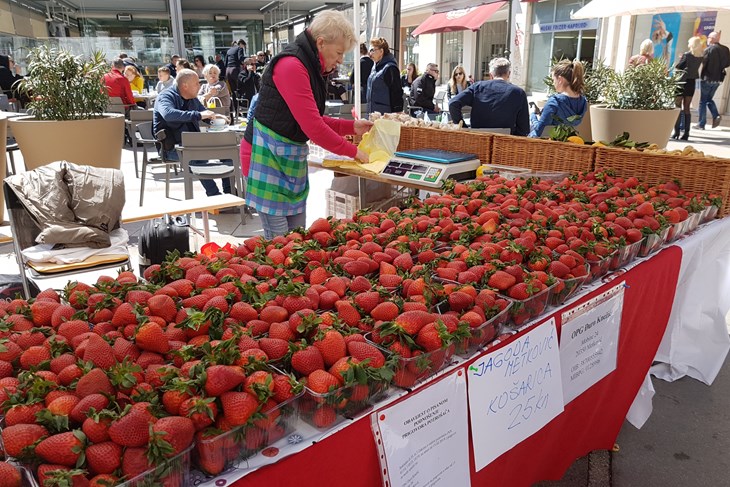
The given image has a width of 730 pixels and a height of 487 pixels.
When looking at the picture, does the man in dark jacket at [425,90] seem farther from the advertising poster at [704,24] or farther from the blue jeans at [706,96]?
the advertising poster at [704,24]

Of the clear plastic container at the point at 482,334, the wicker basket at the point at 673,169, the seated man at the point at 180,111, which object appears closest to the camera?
the clear plastic container at the point at 482,334

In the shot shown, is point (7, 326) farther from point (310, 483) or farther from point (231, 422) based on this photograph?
point (310, 483)

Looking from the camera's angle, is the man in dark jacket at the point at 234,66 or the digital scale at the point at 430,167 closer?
the digital scale at the point at 430,167

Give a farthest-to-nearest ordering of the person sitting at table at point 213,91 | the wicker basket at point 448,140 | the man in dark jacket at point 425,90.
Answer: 1. the man in dark jacket at point 425,90
2. the person sitting at table at point 213,91
3. the wicker basket at point 448,140

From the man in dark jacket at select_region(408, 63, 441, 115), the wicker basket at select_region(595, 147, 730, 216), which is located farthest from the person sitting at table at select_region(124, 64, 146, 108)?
the wicker basket at select_region(595, 147, 730, 216)

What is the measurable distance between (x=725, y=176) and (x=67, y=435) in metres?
2.79

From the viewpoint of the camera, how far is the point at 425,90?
9.49 m

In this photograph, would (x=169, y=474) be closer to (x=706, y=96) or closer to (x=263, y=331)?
(x=263, y=331)

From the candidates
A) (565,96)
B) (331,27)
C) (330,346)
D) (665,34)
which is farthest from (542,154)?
(665,34)

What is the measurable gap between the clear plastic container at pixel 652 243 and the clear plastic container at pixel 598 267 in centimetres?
27

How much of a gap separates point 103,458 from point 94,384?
6.7 inches

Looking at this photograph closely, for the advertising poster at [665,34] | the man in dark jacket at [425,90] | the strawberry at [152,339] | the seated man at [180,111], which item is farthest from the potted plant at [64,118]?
the advertising poster at [665,34]

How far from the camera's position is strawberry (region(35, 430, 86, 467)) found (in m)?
0.88

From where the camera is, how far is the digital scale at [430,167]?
3377 mm
